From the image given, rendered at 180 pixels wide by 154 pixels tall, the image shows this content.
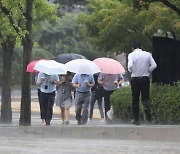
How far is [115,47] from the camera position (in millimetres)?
31906

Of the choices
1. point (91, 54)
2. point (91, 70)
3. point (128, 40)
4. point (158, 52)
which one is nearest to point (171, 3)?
point (158, 52)

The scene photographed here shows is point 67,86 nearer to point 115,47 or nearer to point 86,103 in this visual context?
point 86,103

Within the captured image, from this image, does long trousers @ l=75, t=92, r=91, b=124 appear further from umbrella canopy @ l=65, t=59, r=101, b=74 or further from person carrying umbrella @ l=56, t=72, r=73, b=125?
person carrying umbrella @ l=56, t=72, r=73, b=125

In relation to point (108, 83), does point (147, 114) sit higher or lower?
lower

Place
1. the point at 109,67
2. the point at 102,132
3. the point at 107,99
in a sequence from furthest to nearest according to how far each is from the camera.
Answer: the point at 107,99 → the point at 109,67 → the point at 102,132

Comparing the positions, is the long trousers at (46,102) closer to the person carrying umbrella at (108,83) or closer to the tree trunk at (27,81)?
the tree trunk at (27,81)

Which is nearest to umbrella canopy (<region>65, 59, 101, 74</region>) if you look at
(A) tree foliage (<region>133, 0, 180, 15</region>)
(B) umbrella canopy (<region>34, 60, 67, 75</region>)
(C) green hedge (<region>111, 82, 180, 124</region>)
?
(B) umbrella canopy (<region>34, 60, 67, 75</region>)

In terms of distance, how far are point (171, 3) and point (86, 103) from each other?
3.34m

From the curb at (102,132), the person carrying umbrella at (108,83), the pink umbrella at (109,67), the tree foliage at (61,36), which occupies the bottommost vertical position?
Answer: the curb at (102,132)

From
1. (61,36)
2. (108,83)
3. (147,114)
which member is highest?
(61,36)

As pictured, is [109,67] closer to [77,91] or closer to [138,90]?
[77,91]

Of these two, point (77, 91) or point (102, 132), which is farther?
point (77, 91)

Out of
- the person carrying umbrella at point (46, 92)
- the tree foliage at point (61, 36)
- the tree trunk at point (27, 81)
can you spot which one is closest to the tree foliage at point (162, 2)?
the tree trunk at point (27, 81)

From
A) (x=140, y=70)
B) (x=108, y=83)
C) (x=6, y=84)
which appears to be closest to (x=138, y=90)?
(x=140, y=70)
